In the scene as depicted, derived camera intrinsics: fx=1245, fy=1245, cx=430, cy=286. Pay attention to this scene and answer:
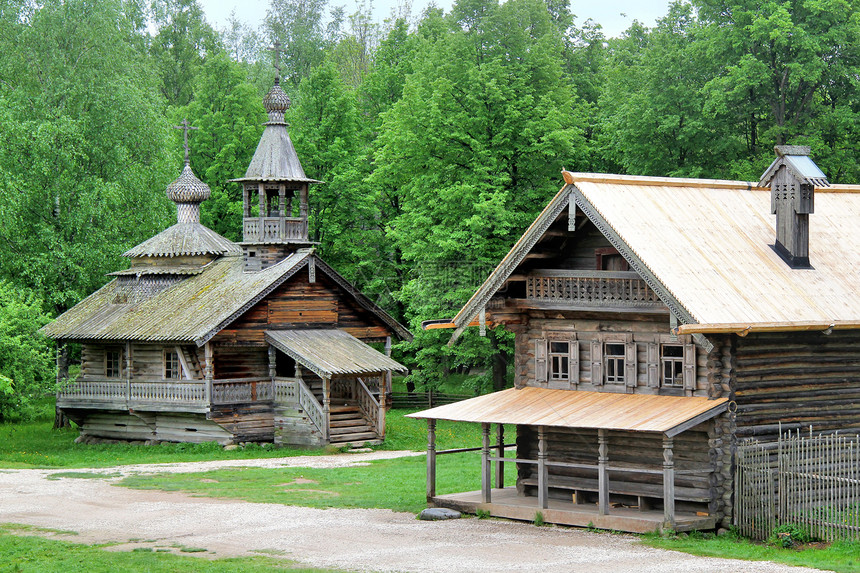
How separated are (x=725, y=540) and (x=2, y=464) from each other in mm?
23876

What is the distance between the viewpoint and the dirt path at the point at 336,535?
21531 mm

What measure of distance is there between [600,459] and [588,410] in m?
1.31

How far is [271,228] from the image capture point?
45.6 m

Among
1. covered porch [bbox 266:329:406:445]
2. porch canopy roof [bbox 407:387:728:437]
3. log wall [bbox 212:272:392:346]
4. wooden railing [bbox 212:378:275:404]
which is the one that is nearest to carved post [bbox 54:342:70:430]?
wooden railing [bbox 212:378:275:404]

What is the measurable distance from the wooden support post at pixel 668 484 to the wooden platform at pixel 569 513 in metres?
0.18

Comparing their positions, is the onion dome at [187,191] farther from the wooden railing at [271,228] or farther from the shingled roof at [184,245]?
the wooden railing at [271,228]

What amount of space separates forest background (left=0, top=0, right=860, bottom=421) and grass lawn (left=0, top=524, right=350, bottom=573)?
16.5m

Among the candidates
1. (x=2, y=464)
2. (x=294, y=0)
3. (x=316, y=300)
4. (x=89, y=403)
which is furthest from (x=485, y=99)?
(x=294, y=0)

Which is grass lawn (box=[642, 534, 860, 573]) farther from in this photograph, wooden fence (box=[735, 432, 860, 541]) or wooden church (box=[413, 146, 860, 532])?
wooden church (box=[413, 146, 860, 532])

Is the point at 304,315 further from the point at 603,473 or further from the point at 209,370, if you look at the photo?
the point at 603,473

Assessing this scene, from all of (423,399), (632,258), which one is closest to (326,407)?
(423,399)

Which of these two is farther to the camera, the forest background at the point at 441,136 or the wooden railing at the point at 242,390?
the forest background at the point at 441,136

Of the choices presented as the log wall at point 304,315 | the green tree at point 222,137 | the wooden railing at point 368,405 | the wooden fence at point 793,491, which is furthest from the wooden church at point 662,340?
the green tree at point 222,137

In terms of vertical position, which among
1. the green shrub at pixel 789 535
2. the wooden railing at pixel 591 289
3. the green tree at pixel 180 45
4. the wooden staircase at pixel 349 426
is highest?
the green tree at pixel 180 45
